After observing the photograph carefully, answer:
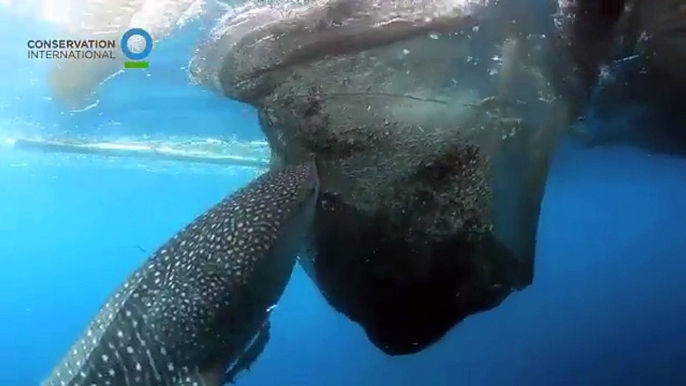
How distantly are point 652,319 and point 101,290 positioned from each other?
2941mm

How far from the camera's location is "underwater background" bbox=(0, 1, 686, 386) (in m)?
2.98

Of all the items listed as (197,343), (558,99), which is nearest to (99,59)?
(197,343)

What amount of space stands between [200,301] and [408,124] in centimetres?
112

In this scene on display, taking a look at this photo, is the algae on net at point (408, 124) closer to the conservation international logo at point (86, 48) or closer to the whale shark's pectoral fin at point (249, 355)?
the conservation international logo at point (86, 48)

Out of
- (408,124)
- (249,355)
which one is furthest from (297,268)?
(408,124)

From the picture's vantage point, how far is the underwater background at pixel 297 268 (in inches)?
117

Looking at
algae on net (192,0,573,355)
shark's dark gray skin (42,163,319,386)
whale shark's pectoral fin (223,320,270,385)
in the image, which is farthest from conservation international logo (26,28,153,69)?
whale shark's pectoral fin (223,320,270,385)

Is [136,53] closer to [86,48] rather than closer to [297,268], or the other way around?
[86,48]

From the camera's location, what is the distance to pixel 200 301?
2291 millimetres

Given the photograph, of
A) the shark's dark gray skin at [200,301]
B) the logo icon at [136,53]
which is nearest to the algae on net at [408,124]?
the logo icon at [136,53]

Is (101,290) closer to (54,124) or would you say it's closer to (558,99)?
(54,124)

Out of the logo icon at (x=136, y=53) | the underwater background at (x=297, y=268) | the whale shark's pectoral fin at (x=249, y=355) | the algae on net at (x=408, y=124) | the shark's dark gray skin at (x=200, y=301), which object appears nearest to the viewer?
the shark's dark gray skin at (x=200, y=301)

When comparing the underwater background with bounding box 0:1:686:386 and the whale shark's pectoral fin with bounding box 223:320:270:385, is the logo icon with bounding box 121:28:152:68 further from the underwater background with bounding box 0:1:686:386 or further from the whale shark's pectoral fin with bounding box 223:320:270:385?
the whale shark's pectoral fin with bounding box 223:320:270:385

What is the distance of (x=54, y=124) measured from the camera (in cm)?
297
